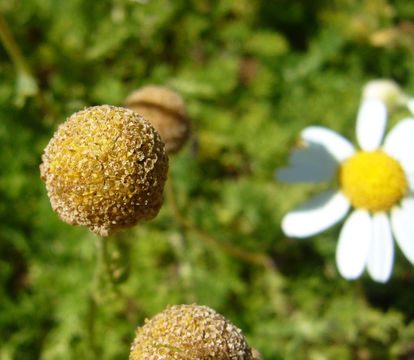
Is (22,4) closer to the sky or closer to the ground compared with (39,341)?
closer to the sky

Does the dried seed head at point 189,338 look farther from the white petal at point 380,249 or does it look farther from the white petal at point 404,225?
the white petal at point 404,225

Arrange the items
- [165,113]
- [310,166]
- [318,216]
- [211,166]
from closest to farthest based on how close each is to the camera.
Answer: [165,113], [318,216], [310,166], [211,166]

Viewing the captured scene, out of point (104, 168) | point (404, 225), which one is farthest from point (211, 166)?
point (104, 168)

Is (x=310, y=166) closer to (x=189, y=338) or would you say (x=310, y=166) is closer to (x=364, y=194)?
(x=364, y=194)

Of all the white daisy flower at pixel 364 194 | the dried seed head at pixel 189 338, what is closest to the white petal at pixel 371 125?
the white daisy flower at pixel 364 194

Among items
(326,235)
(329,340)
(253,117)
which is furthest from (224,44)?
(329,340)

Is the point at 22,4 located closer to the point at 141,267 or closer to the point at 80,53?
the point at 80,53

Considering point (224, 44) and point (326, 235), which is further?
point (224, 44)
